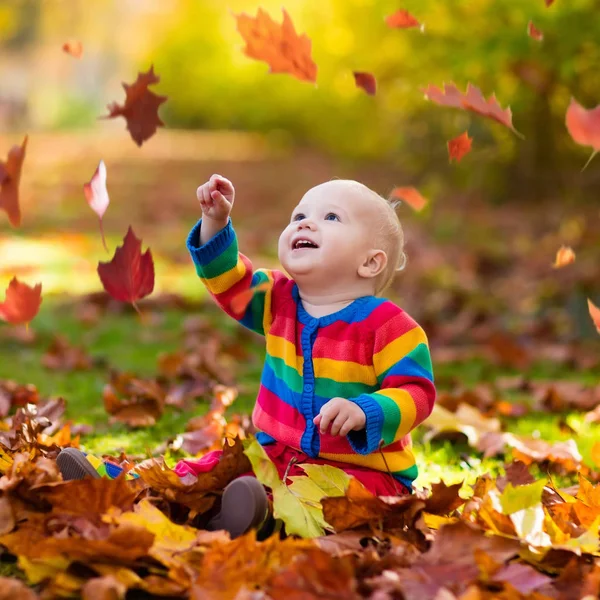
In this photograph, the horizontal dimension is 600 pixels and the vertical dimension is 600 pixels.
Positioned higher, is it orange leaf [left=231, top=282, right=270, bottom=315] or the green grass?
orange leaf [left=231, top=282, right=270, bottom=315]

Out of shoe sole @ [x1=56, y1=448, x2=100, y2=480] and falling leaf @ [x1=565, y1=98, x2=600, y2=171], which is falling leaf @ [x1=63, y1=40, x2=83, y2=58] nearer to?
shoe sole @ [x1=56, y1=448, x2=100, y2=480]

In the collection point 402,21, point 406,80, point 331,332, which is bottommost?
point 331,332

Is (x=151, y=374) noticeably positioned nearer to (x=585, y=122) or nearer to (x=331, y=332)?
(x=331, y=332)

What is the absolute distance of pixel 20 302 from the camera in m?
1.98

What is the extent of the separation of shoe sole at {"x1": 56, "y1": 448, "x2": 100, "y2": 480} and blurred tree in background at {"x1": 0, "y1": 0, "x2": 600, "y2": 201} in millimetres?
787

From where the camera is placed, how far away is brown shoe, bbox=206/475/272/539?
5.55 feet

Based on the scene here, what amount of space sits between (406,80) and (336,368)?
6.51 metres

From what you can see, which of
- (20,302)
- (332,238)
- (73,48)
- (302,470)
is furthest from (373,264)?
(73,48)

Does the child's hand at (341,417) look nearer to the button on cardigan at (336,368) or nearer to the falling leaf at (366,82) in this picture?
the button on cardigan at (336,368)

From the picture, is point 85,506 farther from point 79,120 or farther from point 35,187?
point 79,120

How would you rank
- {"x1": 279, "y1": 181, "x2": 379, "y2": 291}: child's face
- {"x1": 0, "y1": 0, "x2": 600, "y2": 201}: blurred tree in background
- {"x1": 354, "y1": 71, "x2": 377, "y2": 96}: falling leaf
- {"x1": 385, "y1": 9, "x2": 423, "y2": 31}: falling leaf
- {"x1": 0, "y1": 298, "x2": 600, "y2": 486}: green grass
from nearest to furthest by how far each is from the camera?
{"x1": 279, "y1": 181, "x2": 379, "y2": 291}: child's face, {"x1": 385, "y1": 9, "x2": 423, "y2": 31}: falling leaf, {"x1": 354, "y1": 71, "x2": 377, "y2": 96}: falling leaf, {"x1": 0, "y1": 298, "x2": 600, "y2": 486}: green grass, {"x1": 0, "y1": 0, "x2": 600, "y2": 201}: blurred tree in background

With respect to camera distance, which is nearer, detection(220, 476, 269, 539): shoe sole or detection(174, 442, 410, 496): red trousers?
detection(220, 476, 269, 539): shoe sole

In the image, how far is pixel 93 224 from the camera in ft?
29.6

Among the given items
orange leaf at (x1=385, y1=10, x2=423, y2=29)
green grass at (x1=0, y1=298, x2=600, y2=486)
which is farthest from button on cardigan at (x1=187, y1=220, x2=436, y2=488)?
orange leaf at (x1=385, y1=10, x2=423, y2=29)
